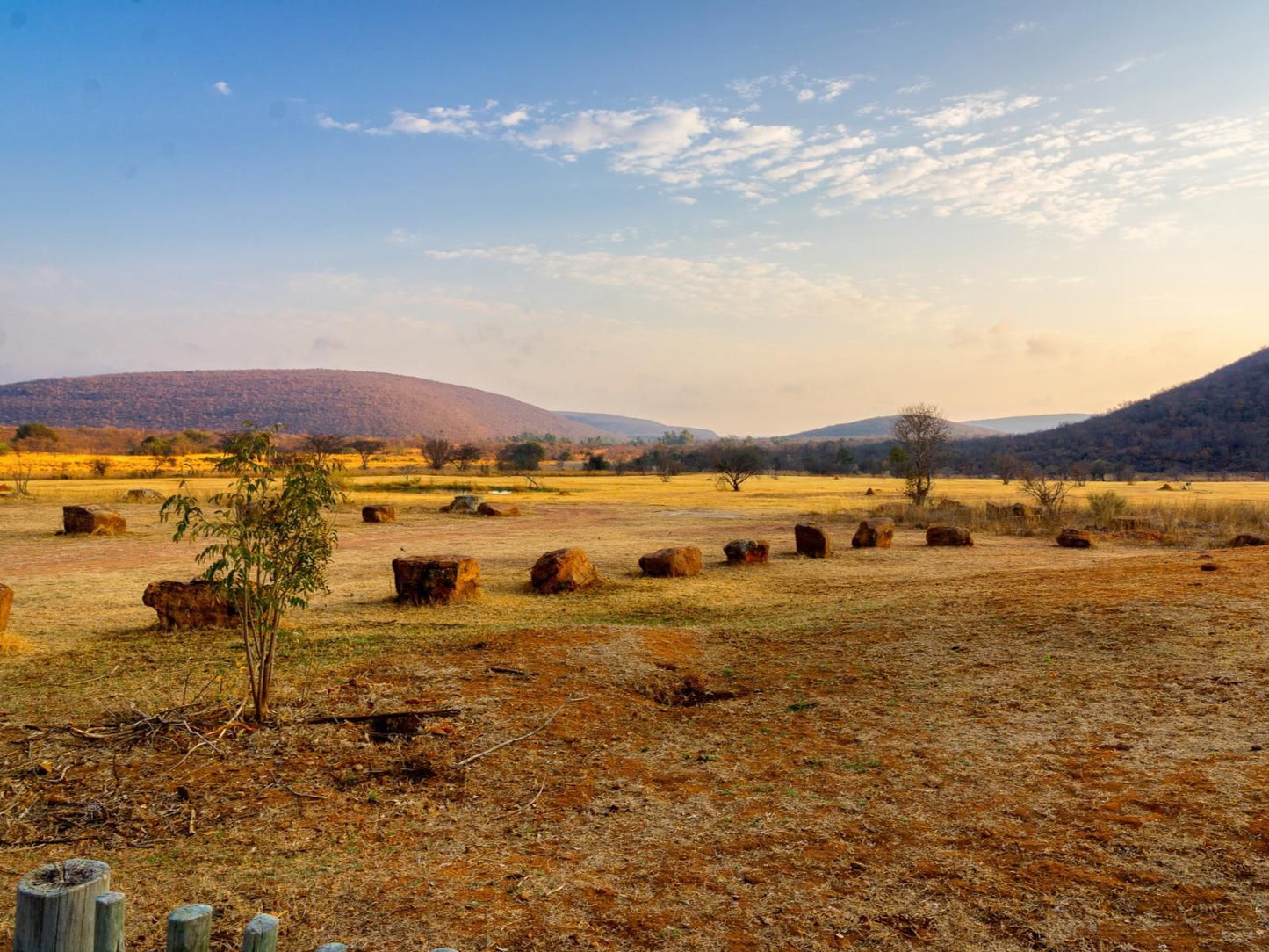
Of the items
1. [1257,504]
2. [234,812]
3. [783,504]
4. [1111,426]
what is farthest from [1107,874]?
[1111,426]

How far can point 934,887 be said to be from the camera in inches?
160

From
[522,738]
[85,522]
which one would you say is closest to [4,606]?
[522,738]

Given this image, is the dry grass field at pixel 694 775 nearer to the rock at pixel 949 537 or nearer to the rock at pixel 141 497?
the rock at pixel 949 537

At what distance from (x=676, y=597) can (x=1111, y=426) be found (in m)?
80.1

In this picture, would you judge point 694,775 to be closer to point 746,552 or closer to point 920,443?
point 746,552

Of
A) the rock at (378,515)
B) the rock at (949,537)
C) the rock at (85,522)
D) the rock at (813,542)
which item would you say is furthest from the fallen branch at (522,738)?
the rock at (378,515)

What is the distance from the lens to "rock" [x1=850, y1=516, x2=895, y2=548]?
20.1 metres

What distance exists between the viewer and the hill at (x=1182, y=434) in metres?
64.1

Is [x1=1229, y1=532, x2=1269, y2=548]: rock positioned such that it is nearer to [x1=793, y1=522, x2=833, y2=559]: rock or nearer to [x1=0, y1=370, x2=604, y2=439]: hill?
[x1=793, y1=522, x2=833, y2=559]: rock

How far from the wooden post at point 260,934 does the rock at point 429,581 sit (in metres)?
9.89

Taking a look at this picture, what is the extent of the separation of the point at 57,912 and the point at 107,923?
0.52ft

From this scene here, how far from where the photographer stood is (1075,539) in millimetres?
19328

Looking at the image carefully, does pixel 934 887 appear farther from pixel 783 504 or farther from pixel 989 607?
pixel 783 504

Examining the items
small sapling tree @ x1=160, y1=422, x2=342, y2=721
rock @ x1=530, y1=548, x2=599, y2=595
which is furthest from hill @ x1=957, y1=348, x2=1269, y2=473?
small sapling tree @ x1=160, y1=422, x2=342, y2=721
